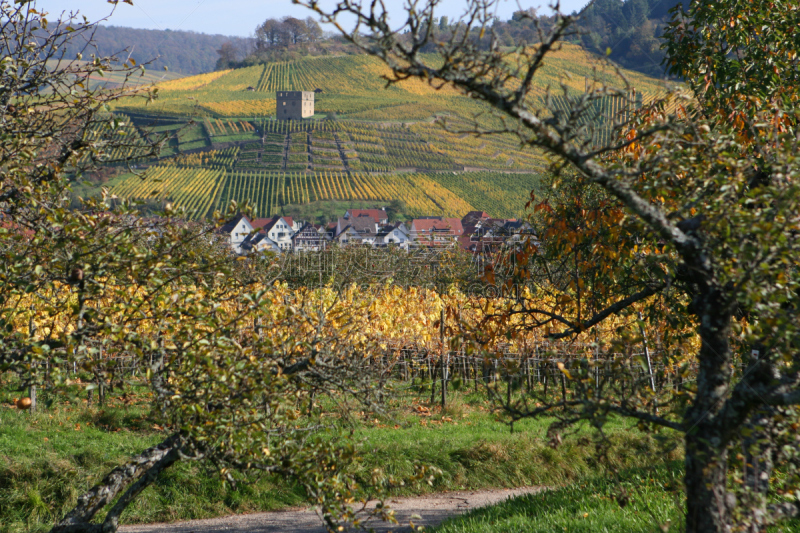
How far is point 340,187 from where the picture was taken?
74.1 meters

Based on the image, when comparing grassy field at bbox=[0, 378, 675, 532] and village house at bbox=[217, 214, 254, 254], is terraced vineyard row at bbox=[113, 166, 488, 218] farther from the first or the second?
grassy field at bbox=[0, 378, 675, 532]

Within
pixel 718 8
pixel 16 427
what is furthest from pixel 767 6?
pixel 16 427

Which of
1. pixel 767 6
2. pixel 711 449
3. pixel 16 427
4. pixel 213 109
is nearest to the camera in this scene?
pixel 711 449

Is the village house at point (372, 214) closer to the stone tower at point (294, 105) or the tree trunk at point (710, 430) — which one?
the stone tower at point (294, 105)

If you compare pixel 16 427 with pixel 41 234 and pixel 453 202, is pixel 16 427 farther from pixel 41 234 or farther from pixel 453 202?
pixel 453 202

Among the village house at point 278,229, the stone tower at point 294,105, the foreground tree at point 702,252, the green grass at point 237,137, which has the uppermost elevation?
the stone tower at point 294,105

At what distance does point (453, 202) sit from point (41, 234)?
219 feet

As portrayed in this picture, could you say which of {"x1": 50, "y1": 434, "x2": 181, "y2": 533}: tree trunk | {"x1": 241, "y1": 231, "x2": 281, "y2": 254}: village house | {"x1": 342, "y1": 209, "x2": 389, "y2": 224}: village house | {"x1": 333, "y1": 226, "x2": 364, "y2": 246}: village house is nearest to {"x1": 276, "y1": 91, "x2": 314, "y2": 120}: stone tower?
{"x1": 342, "y1": 209, "x2": 389, "y2": 224}: village house

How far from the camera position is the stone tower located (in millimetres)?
94500

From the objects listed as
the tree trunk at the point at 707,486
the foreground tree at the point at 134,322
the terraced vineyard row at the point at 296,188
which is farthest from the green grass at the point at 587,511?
the terraced vineyard row at the point at 296,188

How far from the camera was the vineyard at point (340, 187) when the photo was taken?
6719 cm

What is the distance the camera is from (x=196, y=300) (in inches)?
149

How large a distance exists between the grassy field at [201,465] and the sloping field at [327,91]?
7568cm

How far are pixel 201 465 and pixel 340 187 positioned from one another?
6808 centimetres
